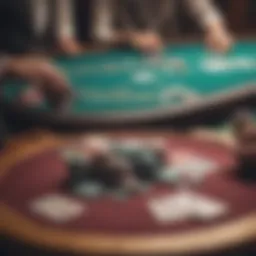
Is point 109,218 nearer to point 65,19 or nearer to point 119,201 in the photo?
point 119,201

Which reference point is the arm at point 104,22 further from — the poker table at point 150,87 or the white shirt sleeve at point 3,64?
the white shirt sleeve at point 3,64

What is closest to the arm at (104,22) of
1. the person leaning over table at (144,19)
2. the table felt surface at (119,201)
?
the person leaning over table at (144,19)

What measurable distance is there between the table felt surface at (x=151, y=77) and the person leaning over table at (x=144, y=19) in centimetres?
3

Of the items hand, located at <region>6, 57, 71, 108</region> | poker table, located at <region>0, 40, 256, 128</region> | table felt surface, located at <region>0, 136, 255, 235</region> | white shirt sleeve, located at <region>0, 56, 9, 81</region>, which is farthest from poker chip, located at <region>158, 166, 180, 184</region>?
white shirt sleeve, located at <region>0, 56, 9, 81</region>

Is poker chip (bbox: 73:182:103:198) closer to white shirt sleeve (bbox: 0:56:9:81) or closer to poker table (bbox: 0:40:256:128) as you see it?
poker table (bbox: 0:40:256:128)

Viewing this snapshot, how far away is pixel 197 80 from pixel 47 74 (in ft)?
0.90

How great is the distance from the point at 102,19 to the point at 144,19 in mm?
81

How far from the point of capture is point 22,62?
1.23 meters

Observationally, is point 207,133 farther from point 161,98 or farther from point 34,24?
point 34,24

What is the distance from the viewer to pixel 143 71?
1.32m

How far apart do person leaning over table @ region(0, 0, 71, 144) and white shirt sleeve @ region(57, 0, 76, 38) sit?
0.19 ft

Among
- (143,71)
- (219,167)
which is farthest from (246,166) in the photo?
(143,71)

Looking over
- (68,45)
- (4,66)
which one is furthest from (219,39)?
(4,66)

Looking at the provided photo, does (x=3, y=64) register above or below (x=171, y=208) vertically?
above
